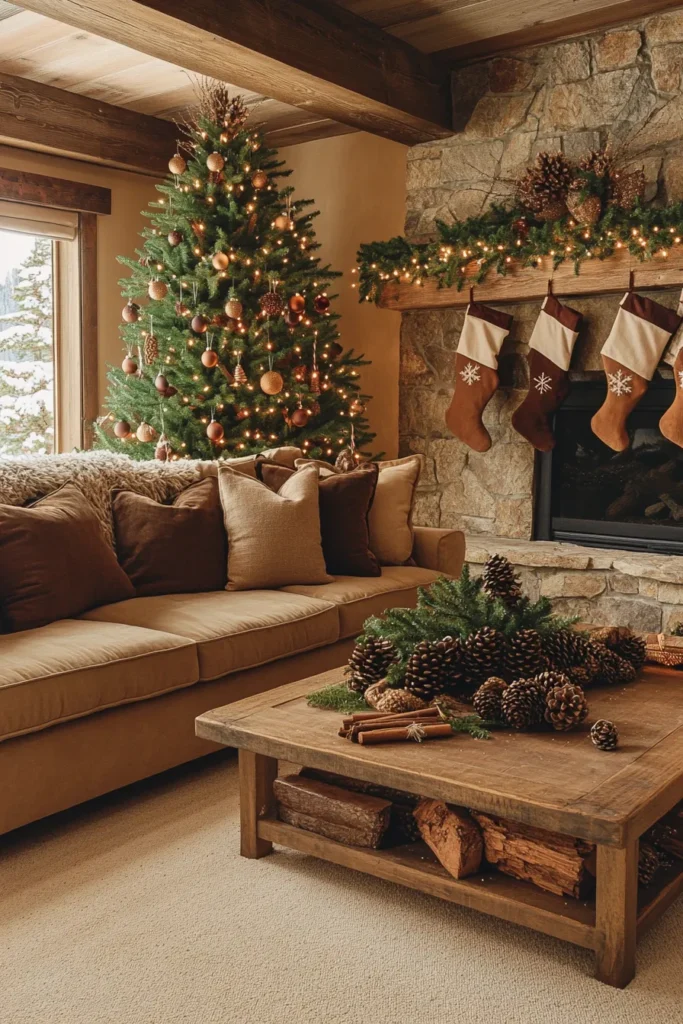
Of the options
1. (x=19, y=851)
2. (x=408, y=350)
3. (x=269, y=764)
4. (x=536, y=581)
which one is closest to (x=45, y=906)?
(x=19, y=851)

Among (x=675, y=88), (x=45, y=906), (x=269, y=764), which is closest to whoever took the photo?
(x=45, y=906)

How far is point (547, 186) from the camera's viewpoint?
14.0 feet

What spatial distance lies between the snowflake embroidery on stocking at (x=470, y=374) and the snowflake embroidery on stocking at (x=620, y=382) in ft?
2.25

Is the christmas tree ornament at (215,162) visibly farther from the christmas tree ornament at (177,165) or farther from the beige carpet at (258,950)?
the beige carpet at (258,950)

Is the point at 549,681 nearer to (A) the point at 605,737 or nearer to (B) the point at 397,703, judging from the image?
(A) the point at 605,737

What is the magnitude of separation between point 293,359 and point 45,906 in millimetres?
3337

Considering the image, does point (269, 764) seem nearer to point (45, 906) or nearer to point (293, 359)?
point (45, 906)

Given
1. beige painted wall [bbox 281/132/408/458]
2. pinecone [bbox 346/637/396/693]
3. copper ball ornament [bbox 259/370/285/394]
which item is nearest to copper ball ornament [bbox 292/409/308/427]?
copper ball ornament [bbox 259/370/285/394]

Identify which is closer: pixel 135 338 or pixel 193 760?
pixel 193 760

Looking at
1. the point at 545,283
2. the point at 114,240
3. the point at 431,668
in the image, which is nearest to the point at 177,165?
the point at 114,240

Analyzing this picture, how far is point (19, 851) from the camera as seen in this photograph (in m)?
2.23

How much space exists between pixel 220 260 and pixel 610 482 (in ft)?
7.04

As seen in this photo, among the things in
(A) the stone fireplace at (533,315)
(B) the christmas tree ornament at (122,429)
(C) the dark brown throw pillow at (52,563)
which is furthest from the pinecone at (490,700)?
(B) the christmas tree ornament at (122,429)

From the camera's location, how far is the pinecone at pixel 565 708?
→ 1921mm
